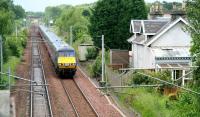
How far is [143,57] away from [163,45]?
8.71 feet

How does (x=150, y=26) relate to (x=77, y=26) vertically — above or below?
below

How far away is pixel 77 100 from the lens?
1384 inches

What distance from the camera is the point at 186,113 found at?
2100 cm

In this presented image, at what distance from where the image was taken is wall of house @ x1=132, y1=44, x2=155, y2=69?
42.5m

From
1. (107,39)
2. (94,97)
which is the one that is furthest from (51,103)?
(107,39)

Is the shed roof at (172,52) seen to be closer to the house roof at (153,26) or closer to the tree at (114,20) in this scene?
the house roof at (153,26)

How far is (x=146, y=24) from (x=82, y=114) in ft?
58.1

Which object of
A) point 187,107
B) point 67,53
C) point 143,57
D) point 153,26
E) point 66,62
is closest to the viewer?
point 187,107

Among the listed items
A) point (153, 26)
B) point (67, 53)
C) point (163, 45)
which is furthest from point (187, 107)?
point (153, 26)

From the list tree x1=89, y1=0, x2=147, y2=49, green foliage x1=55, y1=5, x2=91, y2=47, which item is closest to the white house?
tree x1=89, y1=0, x2=147, y2=49

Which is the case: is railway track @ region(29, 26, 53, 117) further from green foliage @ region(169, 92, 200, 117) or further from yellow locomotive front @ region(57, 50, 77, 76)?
green foliage @ region(169, 92, 200, 117)

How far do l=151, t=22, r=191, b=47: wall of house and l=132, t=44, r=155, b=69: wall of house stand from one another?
120cm

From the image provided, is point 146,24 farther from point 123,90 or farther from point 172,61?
point 123,90

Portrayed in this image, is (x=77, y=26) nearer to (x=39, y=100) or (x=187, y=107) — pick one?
(x=39, y=100)
